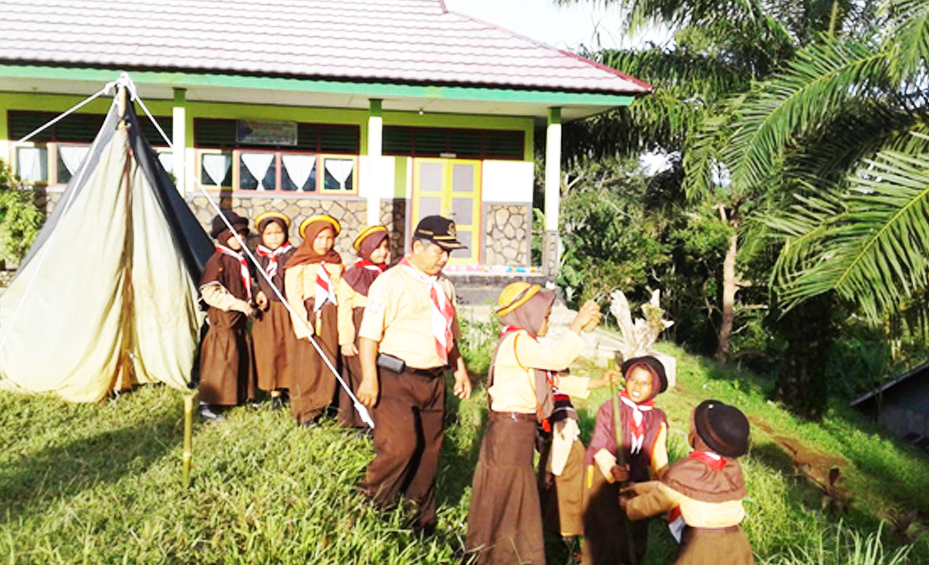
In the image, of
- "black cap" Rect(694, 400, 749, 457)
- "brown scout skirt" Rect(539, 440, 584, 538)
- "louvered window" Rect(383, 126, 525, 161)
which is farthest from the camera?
"louvered window" Rect(383, 126, 525, 161)

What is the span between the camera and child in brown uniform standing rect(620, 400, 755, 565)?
3.24m

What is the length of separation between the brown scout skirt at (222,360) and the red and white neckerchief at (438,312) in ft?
7.13

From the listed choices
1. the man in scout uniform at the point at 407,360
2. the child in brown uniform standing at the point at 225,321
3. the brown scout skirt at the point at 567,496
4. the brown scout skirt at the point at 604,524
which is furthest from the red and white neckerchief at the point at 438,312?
the child in brown uniform standing at the point at 225,321

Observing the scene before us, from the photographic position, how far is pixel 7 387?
617 cm

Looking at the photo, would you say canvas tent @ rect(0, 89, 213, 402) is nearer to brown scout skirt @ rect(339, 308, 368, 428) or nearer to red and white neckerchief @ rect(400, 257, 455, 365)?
brown scout skirt @ rect(339, 308, 368, 428)

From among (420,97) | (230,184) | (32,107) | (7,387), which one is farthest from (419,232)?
(32,107)

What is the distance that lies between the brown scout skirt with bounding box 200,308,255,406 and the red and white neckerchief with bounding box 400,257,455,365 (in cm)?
217

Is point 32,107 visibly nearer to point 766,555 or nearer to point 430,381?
point 430,381

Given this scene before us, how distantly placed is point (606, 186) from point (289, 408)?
2505 centimetres

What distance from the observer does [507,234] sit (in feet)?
42.9

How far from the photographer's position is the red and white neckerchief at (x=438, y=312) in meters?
4.26

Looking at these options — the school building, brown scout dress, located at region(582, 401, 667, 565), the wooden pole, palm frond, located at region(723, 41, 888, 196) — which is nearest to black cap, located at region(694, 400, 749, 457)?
brown scout dress, located at region(582, 401, 667, 565)

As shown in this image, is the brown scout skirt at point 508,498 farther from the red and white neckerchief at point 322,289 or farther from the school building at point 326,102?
the school building at point 326,102

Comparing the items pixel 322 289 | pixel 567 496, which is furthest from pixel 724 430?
pixel 322 289
